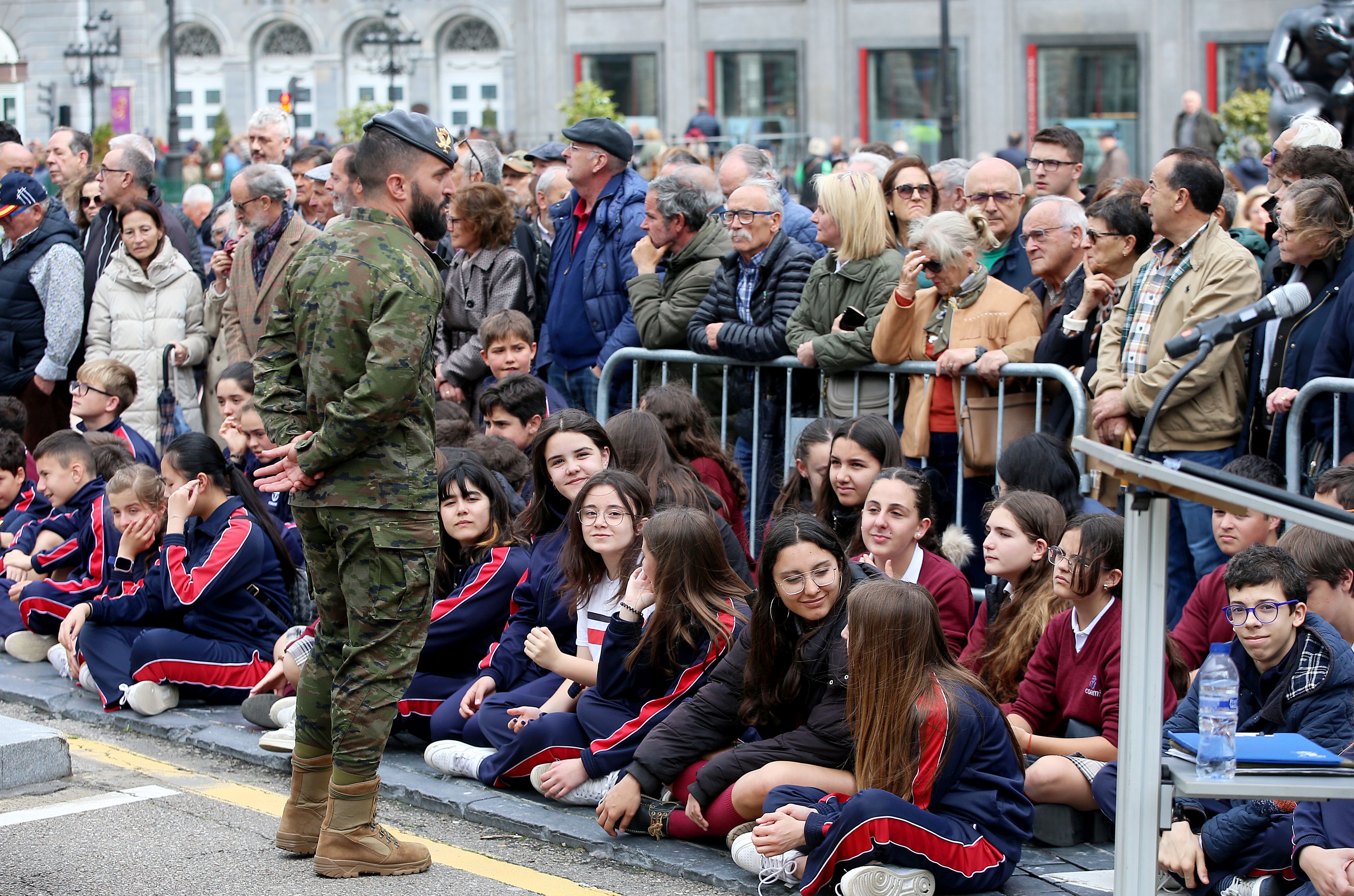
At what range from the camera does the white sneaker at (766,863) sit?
173 inches

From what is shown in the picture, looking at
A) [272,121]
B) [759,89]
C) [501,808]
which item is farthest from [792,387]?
[759,89]

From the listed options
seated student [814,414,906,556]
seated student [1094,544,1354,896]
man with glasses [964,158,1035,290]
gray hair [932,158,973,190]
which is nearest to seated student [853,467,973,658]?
seated student [814,414,906,556]

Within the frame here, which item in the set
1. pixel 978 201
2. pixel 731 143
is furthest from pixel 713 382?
pixel 731 143

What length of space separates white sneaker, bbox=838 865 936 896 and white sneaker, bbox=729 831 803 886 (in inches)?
7.4

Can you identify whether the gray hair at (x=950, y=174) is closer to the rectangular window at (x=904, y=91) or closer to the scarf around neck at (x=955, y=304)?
the scarf around neck at (x=955, y=304)

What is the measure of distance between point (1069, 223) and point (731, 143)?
2642 centimetres

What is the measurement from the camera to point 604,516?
5590 millimetres

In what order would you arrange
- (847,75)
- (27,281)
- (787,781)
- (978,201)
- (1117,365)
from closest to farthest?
1. (787,781)
2. (1117,365)
3. (978,201)
4. (27,281)
5. (847,75)

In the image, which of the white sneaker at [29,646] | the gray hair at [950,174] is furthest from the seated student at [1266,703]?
the white sneaker at [29,646]

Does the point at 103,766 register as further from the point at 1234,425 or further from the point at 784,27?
the point at 784,27

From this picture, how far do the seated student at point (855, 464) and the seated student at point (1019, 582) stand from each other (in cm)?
70

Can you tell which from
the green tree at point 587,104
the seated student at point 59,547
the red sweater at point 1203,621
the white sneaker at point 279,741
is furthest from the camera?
the green tree at point 587,104

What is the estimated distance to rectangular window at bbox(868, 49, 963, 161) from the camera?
36469 mm

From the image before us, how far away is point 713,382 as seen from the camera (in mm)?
7820
